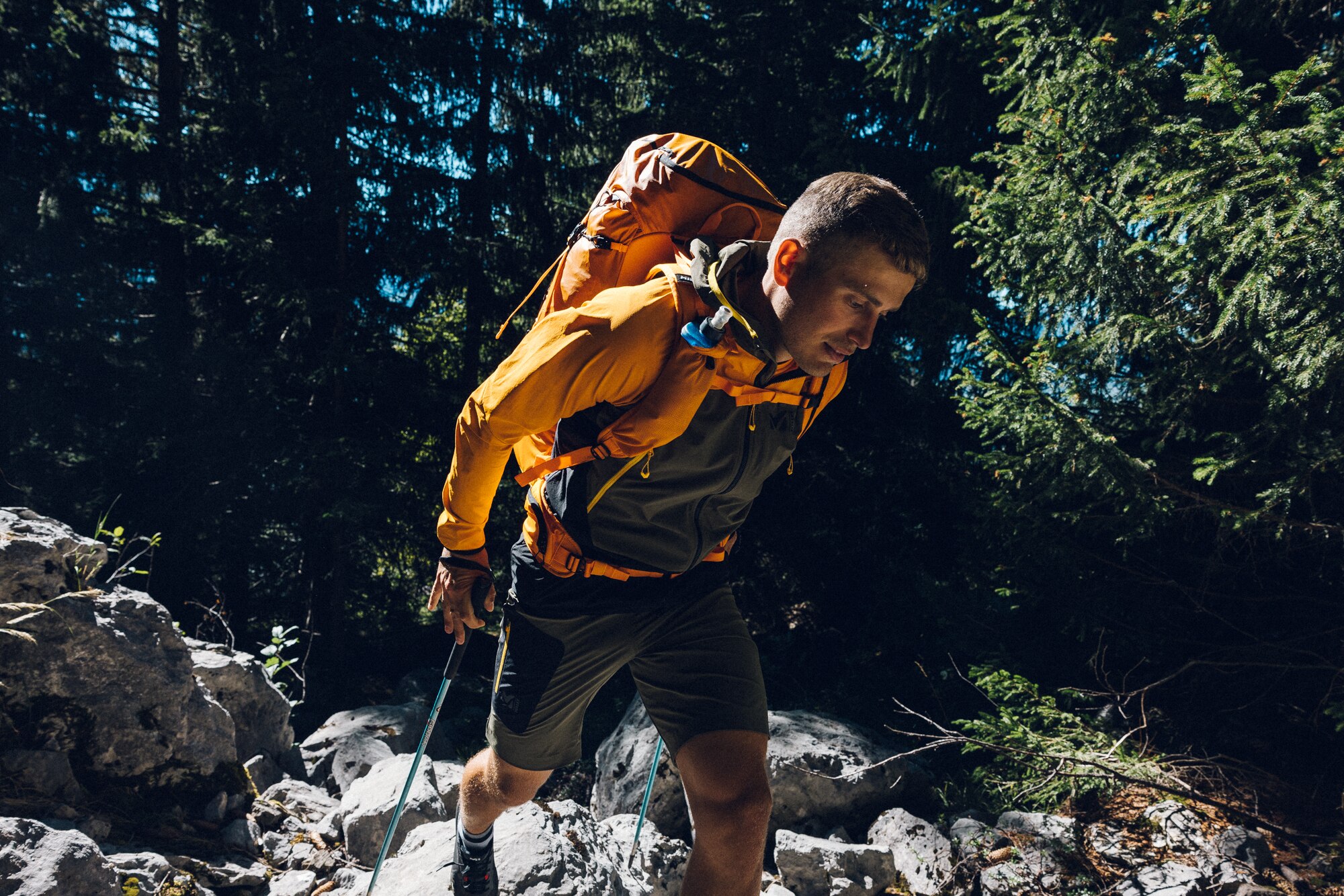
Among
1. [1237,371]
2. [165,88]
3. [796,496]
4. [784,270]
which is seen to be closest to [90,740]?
[784,270]

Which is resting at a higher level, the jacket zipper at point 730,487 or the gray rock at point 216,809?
the jacket zipper at point 730,487

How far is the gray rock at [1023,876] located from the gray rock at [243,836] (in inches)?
135

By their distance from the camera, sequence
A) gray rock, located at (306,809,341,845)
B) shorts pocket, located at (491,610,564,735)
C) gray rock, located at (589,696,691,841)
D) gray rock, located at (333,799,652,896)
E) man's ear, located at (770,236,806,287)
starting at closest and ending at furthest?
man's ear, located at (770,236,806,287) → shorts pocket, located at (491,610,564,735) → gray rock, located at (333,799,652,896) → gray rock, located at (306,809,341,845) → gray rock, located at (589,696,691,841)

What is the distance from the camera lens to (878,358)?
7000 mm

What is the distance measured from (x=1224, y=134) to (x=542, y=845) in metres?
4.30

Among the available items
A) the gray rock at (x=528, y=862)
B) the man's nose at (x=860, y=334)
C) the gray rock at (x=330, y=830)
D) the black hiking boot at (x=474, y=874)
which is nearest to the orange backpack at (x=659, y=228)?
the man's nose at (x=860, y=334)

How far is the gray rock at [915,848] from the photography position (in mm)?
3967

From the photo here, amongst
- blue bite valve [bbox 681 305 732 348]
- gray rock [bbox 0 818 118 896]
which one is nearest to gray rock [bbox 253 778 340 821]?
gray rock [bbox 0 818 118 896]

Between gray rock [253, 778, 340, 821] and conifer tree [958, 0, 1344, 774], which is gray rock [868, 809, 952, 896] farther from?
gray rock [253, 778, 340, 821]

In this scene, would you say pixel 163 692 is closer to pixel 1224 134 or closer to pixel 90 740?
pixel 90 740

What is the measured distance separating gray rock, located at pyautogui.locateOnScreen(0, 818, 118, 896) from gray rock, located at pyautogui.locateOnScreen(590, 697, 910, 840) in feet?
8.76

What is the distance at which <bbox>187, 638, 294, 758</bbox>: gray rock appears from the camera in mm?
4562

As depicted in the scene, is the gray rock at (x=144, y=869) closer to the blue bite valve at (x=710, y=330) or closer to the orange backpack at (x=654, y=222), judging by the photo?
the orange backpack at (x=654, y=222)

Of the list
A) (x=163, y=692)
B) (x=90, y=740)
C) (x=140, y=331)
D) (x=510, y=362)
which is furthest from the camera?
(x=140, y=331)
